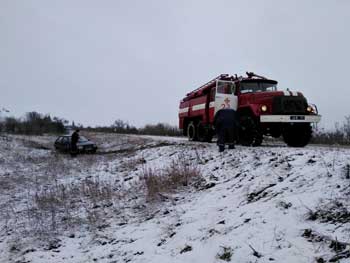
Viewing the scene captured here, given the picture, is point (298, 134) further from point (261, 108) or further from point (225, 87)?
point (225, 87)

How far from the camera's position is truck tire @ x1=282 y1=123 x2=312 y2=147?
13.4 meters

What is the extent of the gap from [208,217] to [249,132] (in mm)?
7067

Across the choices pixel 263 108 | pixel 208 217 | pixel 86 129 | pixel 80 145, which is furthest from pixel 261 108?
pixel 86 129

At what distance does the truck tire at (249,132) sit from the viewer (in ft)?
44.0

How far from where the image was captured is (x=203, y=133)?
18.2 metres

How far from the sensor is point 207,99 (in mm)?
17062

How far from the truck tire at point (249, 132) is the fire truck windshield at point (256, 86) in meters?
1.30

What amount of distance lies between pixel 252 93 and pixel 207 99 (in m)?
3.08

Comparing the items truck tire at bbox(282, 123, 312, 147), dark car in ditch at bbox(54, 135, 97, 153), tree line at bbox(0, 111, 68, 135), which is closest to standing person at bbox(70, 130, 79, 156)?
dark car in ditch at bbox(54, 135, 97, 153)

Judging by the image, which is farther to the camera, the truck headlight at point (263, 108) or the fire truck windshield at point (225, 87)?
the fire truck windshield at point (225, 87)

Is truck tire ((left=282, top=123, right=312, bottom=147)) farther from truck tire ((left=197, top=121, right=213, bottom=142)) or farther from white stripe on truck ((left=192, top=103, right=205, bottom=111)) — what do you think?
white stripe on truck ((left=192, top=103, right=205, bottom=111))

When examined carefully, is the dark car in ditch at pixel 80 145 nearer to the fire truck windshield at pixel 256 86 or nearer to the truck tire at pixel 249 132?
the fire truck windshield at pixel 256 86

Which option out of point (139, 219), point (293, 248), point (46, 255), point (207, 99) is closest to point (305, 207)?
point (293, 248)

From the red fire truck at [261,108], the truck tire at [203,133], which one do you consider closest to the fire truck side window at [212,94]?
the red fire truck at [261,108]
